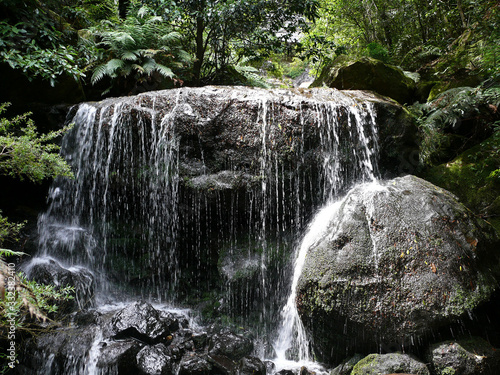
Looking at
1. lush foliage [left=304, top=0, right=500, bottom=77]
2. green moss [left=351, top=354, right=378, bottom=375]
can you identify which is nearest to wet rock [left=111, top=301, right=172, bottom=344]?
green moss [left=351, top=354, right=378, bottom=375]

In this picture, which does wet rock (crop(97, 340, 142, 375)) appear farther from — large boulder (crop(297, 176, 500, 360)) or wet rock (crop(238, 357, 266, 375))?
large boulder (crop(297, 176, 500, 360))

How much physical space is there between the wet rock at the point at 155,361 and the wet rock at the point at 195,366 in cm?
16

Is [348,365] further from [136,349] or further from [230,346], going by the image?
[136,349]

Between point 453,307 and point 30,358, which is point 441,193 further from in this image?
point 30,358

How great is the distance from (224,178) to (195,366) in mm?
2682

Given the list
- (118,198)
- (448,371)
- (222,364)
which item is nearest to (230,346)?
(222,364)

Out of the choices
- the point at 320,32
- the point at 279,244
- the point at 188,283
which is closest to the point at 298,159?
the point at 279,244

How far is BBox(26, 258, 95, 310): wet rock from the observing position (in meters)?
4.86

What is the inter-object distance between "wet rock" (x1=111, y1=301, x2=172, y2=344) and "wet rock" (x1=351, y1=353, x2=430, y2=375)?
8.46 feet

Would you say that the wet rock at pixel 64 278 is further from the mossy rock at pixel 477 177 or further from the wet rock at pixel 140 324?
the mossy rock at pixel 477 177

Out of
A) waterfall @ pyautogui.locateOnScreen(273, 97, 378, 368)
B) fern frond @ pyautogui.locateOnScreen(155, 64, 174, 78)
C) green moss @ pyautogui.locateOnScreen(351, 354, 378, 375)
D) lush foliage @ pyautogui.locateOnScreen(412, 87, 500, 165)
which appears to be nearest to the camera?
green moss @ pyautogui.locateOnScreen(351, 354, 378, 375)

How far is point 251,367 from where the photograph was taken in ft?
11.7

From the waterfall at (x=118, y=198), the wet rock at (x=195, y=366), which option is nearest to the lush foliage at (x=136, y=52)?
the waterfall at (x=118, y=198)

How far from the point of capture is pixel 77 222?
604 centimetres
